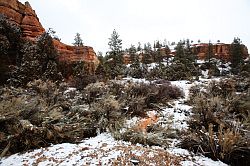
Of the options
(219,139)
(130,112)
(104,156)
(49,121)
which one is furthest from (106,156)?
(130,112)

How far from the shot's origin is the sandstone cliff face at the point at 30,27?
1622 cm

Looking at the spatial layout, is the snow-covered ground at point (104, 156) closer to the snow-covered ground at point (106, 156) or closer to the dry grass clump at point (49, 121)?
the snow-covered ground at point (106, 156)

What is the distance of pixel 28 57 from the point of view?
13.4m

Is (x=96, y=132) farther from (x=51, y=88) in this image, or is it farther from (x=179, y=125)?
(x=51, y=88)

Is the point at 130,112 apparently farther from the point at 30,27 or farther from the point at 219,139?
the point at 30,27

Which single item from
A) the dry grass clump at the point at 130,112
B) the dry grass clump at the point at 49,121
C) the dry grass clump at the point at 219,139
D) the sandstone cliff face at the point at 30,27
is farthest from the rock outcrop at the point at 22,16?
the dry grass clump at the point at 219,139

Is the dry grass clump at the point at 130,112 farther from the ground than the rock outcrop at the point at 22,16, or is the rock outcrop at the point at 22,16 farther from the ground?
the rock outcrop at the point at 22,16

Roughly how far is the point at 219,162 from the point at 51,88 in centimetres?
770

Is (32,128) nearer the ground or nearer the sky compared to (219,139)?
nearer the sky

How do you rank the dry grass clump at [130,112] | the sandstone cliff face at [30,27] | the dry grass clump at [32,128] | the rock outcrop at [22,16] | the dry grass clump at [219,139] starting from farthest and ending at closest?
1. the sandstone cliff face at [30,27]
2. the rock outcrop at [22,16]
3. the dry grass clump at [130,112]
4. the dry grass clump at [32,128]
5. the dry grass clump at [219,139]

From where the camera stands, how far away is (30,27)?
16.8 metres

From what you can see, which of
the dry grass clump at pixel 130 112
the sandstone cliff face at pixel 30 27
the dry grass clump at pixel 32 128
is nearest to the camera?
the dry grass clump at pixel 32 128

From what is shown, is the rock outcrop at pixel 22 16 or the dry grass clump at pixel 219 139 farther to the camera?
the rock outcrop at pixel 22 16

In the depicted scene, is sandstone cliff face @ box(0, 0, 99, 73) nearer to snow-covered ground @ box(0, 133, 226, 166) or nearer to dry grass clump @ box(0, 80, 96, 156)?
dry grass clump @ box(0, 80, 96, 156)
